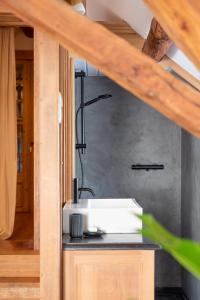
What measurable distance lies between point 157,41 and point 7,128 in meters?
1.98

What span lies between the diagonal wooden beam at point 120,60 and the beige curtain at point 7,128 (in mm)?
3112

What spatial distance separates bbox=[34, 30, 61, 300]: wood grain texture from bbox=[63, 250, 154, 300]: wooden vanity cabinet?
0.12 metres

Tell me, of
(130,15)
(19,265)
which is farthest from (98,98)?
(19,265)

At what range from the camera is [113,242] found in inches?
102

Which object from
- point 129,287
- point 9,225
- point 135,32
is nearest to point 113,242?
point 129,287

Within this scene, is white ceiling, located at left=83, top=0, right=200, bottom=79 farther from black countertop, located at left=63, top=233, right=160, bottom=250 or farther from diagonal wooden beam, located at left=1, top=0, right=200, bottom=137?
diagonal wooden beam, located at left=1, top=0, right=200, bottom=137

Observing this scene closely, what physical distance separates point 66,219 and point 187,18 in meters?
1.82

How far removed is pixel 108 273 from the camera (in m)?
2.56

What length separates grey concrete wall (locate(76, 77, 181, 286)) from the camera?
5.88 metres

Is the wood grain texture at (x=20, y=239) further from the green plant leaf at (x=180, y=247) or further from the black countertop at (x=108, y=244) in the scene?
the green plant leaf at (x=180, y=247)

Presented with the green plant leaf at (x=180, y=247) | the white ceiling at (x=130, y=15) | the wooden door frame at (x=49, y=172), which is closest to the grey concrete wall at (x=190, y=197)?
the white ceiling at (x=130, y=15)

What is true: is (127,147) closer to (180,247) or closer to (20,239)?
(20,239)

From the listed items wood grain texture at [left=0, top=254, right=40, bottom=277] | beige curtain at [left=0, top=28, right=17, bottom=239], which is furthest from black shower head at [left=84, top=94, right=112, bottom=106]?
wood grain texture at [left=0, top=254, right=40, bottom=277]

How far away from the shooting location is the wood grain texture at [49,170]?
2.47m
